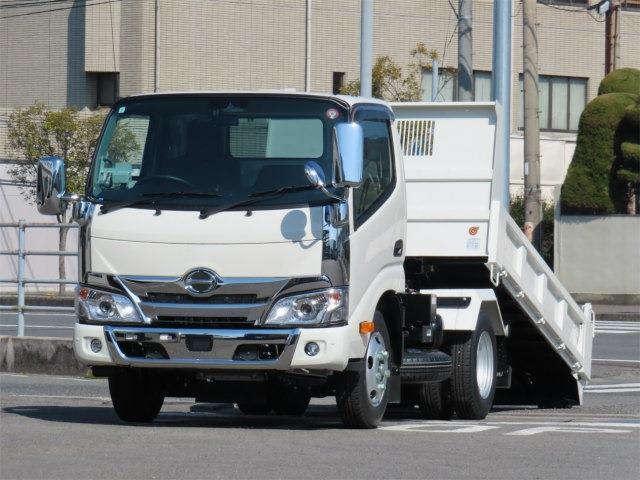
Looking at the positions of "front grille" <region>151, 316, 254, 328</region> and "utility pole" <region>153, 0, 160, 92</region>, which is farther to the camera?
"utility pole" <region>153, 0, 160, 92</region>

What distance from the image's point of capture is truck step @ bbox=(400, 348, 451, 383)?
1125cm

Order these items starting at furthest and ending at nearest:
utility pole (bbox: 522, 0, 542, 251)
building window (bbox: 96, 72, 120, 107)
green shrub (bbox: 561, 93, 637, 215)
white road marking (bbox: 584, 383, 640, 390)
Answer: building window (bbox: 96, 72, 120, 107)
green shrub (bbox: 561, 93, 637, 215)
utility pole (bbox: 522, 0, 542, 251)
white road marking (bbox: 584, 383, 640, 390)

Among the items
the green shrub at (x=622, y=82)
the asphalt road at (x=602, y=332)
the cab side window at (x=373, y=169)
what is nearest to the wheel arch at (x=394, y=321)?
the cab side window at (x=373, y=169)

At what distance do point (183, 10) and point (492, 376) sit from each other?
31.7 metres

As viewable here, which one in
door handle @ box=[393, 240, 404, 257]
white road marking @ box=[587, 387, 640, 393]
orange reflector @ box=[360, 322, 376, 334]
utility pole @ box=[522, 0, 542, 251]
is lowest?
white road marking @ box=[587, 387, 640, 393]

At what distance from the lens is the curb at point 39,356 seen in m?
16.0

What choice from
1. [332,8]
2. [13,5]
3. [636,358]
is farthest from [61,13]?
[636,358]

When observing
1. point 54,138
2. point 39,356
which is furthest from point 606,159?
point 39,356

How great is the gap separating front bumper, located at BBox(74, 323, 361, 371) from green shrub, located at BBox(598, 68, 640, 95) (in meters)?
27.8

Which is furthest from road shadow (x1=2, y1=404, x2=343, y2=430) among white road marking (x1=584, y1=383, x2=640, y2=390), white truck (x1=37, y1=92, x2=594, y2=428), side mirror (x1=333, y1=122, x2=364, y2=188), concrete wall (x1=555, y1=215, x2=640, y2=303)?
concrete wall (x1=555, y1=215, x2=640, y2=303)

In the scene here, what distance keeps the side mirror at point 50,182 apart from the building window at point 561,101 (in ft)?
134

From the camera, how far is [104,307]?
399 inches

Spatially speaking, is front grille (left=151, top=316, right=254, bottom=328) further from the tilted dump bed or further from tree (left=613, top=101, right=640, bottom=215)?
tree (left=613, top=101, right=640, bottom=215)

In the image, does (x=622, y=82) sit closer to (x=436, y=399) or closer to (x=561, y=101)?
(x=561, y=101)
